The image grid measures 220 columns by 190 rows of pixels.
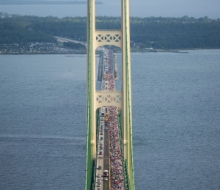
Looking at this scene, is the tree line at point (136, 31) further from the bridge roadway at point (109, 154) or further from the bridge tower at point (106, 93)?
the bridge tower at point (106, 93)

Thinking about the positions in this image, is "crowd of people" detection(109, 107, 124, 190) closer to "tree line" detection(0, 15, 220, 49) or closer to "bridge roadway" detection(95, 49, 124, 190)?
"bridge roadway" detection(95, 49, 124, 190)

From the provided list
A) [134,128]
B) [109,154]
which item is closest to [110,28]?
[134,128]

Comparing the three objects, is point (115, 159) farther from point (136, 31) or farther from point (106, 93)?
point (136, 31)

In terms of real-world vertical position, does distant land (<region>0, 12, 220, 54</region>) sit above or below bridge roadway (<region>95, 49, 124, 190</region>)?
above

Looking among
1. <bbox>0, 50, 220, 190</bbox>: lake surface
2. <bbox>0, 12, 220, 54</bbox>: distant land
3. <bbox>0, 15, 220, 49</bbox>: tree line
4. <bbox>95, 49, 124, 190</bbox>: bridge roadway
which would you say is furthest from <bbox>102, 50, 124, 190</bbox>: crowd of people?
<bbox>0, 15, 220, 49</bbox>: tree line

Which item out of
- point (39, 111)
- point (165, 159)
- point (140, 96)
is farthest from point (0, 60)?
point (165, 159)
